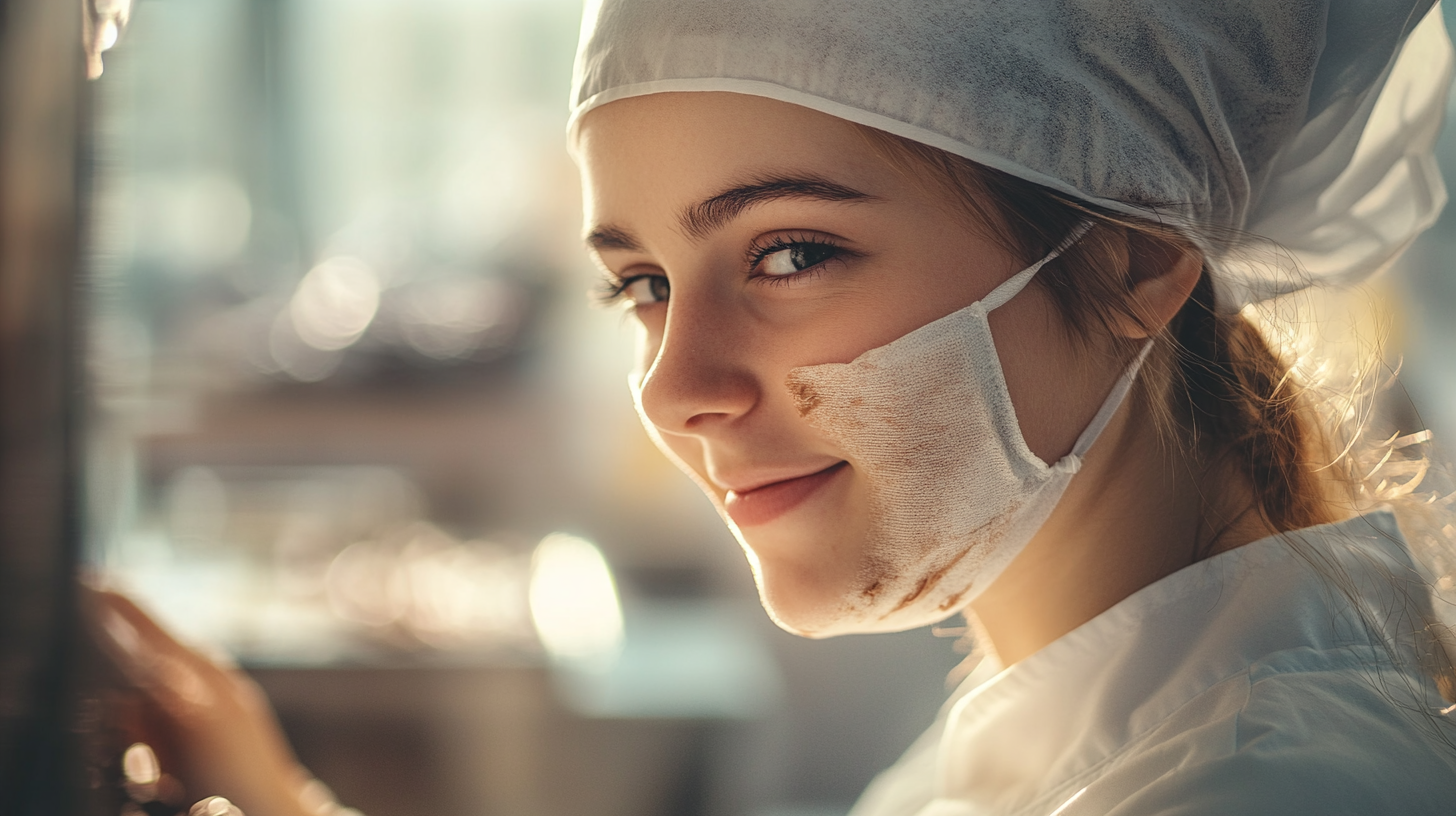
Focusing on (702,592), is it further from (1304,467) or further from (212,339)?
(1304,467)

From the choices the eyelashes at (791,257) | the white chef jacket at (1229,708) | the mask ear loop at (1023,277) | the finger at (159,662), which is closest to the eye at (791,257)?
the eyelashes at (791,257)

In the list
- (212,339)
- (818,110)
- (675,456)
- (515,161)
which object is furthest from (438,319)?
(818,110)

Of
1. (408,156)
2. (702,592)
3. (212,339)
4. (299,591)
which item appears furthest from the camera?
(408,156)

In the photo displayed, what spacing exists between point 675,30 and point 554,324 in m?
2.44

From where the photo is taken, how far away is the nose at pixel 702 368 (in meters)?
0.76

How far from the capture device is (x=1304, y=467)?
2.77 ft

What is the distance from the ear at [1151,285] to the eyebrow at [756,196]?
211 millimetres

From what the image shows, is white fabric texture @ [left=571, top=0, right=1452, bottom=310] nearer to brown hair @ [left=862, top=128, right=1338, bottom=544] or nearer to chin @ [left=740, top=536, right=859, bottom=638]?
brown hair @ [left=862, top=128, right=1338, bottom=544]

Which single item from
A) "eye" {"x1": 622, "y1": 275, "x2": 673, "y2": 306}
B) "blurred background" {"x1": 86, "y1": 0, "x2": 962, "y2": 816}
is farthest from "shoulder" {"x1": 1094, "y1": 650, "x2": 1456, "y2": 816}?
"blurred background" {"x1": 86, "y1": 0, "x2": 962, "y2": 816}

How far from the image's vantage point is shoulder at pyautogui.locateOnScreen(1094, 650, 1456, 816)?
574mm

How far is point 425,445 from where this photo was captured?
115 inches

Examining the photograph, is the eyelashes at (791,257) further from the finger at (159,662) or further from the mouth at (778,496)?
the finger at (159,662)

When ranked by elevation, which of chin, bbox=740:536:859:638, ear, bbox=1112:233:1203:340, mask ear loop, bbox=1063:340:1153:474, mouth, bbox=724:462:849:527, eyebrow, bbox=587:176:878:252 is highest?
eyebrow, bbox=587:176:878:252

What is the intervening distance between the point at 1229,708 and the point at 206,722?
0.79m
